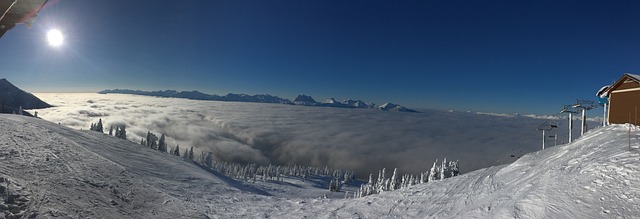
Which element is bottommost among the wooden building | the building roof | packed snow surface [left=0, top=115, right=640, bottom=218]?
packed snow surface [left=0, top=115, right=640, bottom=218]

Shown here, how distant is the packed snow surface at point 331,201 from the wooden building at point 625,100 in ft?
5.12

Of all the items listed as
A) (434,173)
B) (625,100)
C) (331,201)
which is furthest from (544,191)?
(434,173)

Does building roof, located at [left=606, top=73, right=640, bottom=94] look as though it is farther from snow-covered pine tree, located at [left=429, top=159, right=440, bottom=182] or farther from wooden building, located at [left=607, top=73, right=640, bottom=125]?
snow-covered pine tree, located at [left=429, top=159, right=440, bottom=182]

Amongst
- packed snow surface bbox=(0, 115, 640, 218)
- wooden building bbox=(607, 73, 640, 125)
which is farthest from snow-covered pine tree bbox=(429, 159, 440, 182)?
packed snow surface bbox=(0, 115, 640, 218)

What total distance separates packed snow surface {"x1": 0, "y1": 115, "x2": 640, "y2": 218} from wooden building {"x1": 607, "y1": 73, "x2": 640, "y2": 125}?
156 centimetres

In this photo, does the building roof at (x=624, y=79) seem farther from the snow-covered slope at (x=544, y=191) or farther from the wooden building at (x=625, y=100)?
the snow-covered slope at (x=544, y=191)

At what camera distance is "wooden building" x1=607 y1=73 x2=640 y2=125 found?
2432 cm

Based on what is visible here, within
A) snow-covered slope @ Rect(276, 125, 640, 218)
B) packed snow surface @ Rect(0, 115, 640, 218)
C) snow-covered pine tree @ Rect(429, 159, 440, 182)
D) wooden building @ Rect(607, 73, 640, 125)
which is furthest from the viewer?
snow-covered pine tree @ Rect(429, 159, 440, 182)

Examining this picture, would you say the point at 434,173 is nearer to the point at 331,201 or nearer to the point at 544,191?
the point at 331,201

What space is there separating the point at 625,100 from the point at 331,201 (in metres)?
26.5

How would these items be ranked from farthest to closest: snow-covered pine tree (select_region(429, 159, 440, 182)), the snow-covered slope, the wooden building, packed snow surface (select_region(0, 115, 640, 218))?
snow-covered pine tree (select_region(429, 159, 440, 182)), the wooden building, packed snow surface (select_region(0, 115, 640, 218)), the snow-covered slope

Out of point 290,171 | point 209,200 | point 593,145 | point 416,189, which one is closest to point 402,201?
point 416,189

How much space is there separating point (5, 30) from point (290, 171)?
18383cm

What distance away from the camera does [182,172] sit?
153 feet
